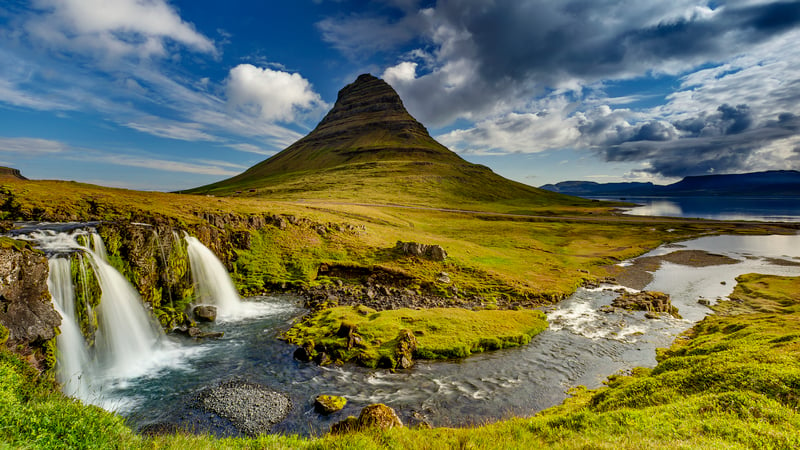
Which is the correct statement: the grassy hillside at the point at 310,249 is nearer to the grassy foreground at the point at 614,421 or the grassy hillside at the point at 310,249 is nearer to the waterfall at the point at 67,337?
the waterfall at the point at 67,337

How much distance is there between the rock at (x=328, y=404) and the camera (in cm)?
1831

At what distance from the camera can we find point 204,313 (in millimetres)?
31359

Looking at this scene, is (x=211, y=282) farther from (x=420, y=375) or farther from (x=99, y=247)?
(x=420, y=375)

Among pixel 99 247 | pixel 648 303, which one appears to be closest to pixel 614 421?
pixel 648 303

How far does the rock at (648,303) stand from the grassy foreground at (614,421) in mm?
23255

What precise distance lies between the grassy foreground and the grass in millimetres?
11857

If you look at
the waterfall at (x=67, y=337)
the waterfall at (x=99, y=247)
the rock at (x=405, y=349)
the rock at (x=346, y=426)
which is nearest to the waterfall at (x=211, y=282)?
the waterfall at (x=99, y=247)

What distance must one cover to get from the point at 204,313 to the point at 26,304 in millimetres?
13477

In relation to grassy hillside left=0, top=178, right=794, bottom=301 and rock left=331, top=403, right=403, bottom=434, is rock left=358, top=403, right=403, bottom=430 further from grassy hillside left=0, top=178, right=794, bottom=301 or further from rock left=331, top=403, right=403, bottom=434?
grassy hillside left=0, top=178, right=794, bottom=301

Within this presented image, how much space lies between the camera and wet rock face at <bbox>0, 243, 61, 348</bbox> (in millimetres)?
17453

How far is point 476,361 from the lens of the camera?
83.2 ft

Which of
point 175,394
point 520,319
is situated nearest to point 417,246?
point 520,319

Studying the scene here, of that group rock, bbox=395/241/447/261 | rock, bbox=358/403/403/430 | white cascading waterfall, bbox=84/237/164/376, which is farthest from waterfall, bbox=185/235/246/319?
rock, bbox=395/241/447/261

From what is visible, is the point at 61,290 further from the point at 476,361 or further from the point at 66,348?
the point at 476,361
